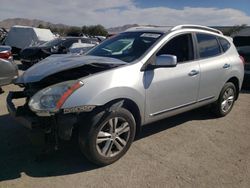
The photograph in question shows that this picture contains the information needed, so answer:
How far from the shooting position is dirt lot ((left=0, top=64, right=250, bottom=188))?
360 cm

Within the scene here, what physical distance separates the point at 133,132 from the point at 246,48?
667 cm

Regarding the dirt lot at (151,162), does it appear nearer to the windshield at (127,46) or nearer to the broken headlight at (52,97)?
the broken headlight at (52,97)

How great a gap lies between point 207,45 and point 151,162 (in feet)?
8.27

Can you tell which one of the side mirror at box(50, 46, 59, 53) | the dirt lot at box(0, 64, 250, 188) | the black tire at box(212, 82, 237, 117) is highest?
the side mirror at box(50, 46, 59, 53)

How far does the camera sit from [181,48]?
4.96 meters

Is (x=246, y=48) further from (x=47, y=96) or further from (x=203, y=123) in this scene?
(x=47, y=96)

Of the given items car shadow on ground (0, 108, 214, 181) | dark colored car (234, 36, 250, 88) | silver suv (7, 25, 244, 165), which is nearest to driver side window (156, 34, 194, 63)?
silver suv (7, 25, 244, 165)

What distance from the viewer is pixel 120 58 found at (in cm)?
453

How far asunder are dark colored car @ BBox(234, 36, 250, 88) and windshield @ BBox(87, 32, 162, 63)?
208 inches

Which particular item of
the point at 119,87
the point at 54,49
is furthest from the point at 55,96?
the point at 54,49

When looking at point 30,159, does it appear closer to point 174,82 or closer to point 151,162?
point 151,162

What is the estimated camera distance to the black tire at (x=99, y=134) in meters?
3.63

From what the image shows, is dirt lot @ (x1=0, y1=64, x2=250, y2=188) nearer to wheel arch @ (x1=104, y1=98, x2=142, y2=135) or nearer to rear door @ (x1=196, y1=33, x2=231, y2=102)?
wheel arch @ (x1=104, y1=98, x2=142, y2=135)

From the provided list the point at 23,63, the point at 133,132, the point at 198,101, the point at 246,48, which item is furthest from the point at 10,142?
the point at 23,63
